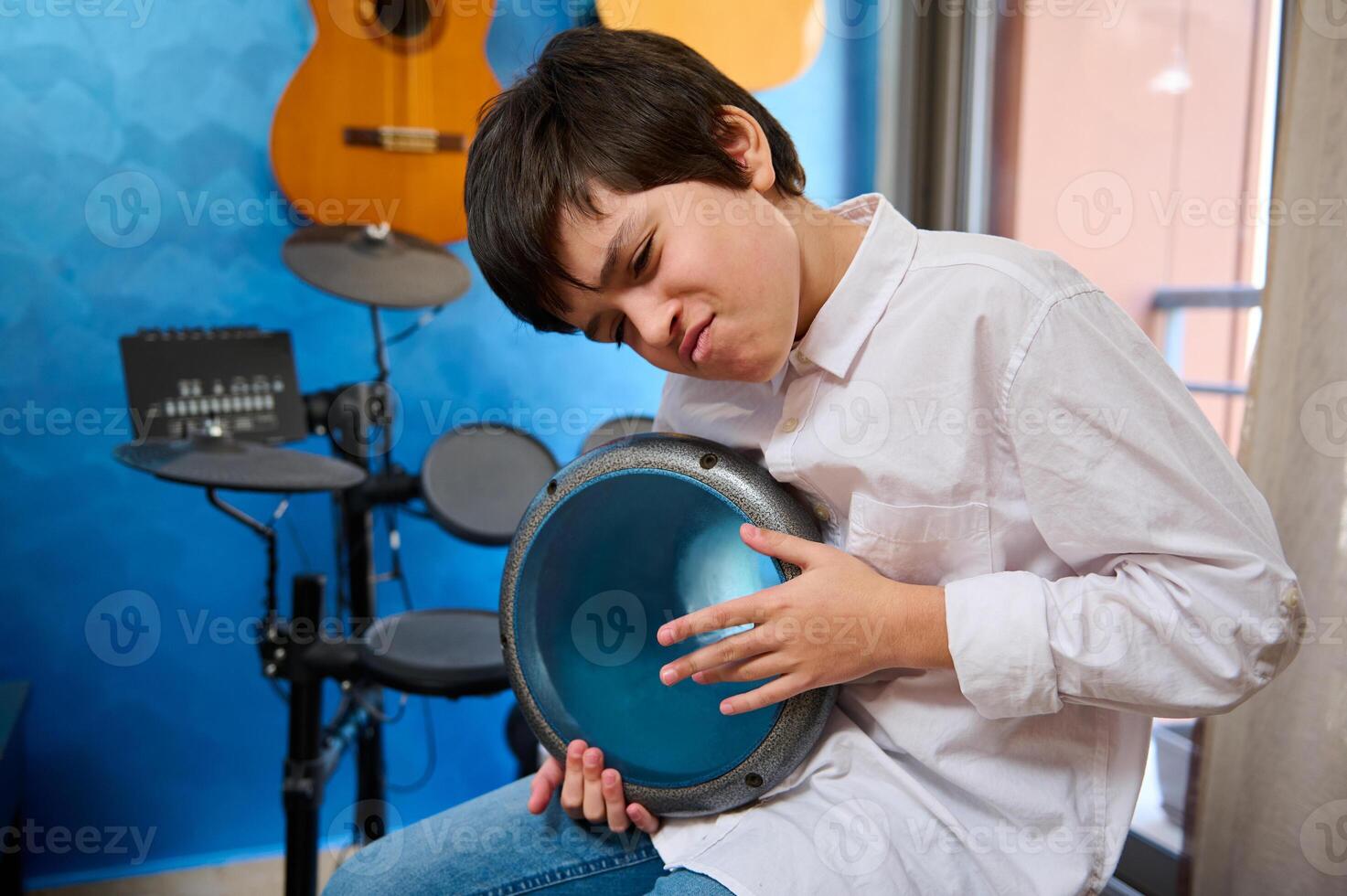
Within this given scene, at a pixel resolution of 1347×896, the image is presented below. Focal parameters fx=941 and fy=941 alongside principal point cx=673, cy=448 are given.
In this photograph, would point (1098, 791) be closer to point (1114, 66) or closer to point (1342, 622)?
point (1342, 622)

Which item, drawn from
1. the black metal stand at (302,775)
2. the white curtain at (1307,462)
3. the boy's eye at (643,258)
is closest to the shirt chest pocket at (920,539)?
the boy's eye at (643,258)

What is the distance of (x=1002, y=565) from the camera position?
800 mm

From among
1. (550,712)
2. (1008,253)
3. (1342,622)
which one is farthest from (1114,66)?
(550,712)

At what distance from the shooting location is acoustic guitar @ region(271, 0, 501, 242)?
179 cm

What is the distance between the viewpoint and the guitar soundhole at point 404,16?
71.1 inches

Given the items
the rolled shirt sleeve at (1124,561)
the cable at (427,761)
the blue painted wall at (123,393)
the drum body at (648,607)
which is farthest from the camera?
the cable at (427,761)

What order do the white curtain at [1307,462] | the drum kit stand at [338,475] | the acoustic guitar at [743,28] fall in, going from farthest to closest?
the acoustic guitar at [743,28] < the drum kit stand at [338,475] < the white curtain at [1307,462]

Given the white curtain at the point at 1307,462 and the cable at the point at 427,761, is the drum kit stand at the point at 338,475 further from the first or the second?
the white curtain at the point at 1307,462

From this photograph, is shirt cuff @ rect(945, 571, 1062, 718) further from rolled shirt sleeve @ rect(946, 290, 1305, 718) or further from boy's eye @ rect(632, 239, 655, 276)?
boy's eye @ rect(632, 239, 655, 276)

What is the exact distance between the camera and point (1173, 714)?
2.35 feet

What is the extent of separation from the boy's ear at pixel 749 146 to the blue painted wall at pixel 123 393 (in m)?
1.29

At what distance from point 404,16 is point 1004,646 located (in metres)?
1.68

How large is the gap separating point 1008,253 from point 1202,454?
215mm

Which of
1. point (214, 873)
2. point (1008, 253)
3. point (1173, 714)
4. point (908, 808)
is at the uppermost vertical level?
point (1008, 253)
